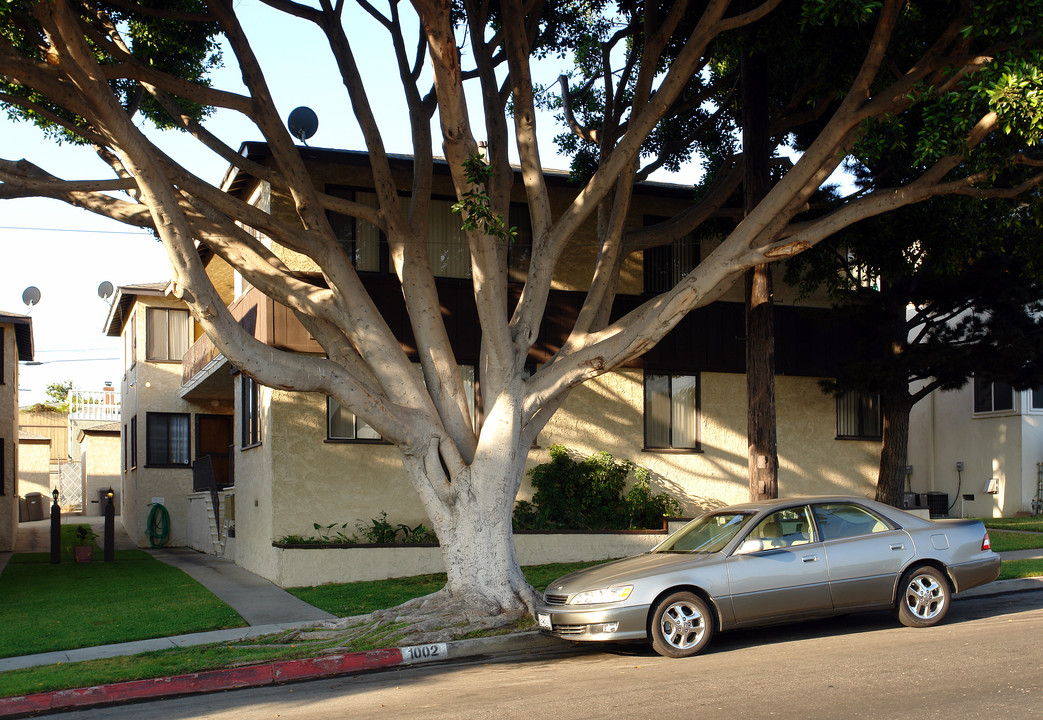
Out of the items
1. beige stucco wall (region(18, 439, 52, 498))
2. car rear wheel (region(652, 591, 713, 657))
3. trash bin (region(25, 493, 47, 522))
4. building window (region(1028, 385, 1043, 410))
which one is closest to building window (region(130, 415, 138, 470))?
trash bin (region(25, 493, 47, 522))

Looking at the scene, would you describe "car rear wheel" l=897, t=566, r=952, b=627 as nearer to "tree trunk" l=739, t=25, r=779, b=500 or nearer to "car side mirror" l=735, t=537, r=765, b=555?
"car side mirror" l=735, t=537, r=765, b=555

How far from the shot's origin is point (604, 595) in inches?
344

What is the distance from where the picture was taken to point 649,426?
715 inches

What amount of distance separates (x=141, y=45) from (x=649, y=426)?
10705 millimetres

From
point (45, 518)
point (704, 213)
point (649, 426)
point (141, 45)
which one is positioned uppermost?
point (141, 45)

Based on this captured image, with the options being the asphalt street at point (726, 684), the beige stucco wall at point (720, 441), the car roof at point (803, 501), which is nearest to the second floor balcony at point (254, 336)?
the beige stucco wall at point (720, 441)

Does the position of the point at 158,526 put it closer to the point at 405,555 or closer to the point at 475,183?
the point at 405,555

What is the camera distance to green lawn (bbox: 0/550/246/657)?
1124 cm

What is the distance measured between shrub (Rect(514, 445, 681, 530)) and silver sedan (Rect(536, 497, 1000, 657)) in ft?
21.9

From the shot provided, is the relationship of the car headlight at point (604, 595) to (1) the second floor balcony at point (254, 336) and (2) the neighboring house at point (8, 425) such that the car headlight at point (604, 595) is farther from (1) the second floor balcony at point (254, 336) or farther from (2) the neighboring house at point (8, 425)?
(2) the neighboring house at point (8, 425)

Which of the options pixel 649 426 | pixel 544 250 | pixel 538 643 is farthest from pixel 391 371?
pixel 649 426

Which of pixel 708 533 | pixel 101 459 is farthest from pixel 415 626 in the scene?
pixel 101 459

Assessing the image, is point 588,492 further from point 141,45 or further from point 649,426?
point 141,45

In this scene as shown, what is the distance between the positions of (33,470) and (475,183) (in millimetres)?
40324
